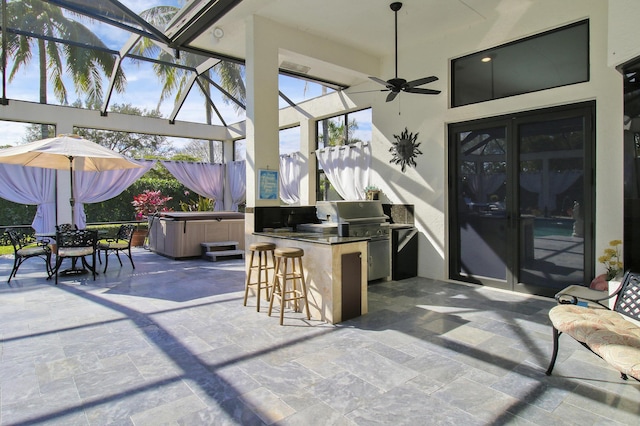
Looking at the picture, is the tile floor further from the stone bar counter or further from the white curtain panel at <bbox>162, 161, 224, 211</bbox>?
the white curtain panel at <bbox>162, 161, 224, 211</bbox>

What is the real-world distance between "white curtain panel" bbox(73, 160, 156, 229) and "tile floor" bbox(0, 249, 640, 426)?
13.5 ft

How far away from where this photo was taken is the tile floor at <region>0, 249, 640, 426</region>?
204 centimetres

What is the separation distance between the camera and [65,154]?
190 inches

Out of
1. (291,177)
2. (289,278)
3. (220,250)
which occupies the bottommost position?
(220,250)

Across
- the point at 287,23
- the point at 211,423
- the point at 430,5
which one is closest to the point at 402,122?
the point at 430,5

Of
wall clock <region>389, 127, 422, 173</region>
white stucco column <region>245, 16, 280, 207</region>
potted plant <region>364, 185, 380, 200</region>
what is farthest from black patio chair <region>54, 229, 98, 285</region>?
wall clock <region>389, 127, 422, 173</region>

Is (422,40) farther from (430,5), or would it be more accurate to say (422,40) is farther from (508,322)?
(508,322)

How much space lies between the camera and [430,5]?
14.6 feet

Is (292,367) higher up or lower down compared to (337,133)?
lower down

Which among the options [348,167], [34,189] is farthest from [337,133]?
[34,189]

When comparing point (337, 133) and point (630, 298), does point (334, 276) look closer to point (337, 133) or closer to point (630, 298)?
point (630, 298)

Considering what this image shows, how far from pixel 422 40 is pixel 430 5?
3.27 feet

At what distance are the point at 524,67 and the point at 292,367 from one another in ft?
14.2

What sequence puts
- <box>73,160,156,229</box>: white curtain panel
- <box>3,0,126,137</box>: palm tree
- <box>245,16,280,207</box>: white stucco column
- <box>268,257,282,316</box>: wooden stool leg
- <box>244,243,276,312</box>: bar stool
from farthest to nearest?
1. <box>3,0,126,137</box>: palm tree
2. <box>73,160,156,229</box>: white curtain panel
3. <box>245,16,280,207</box>: white stucco column
4. <box>244,243,276,312</box>: bar stool
5. <box>268,257,282,316</box>: wooden stool leg
